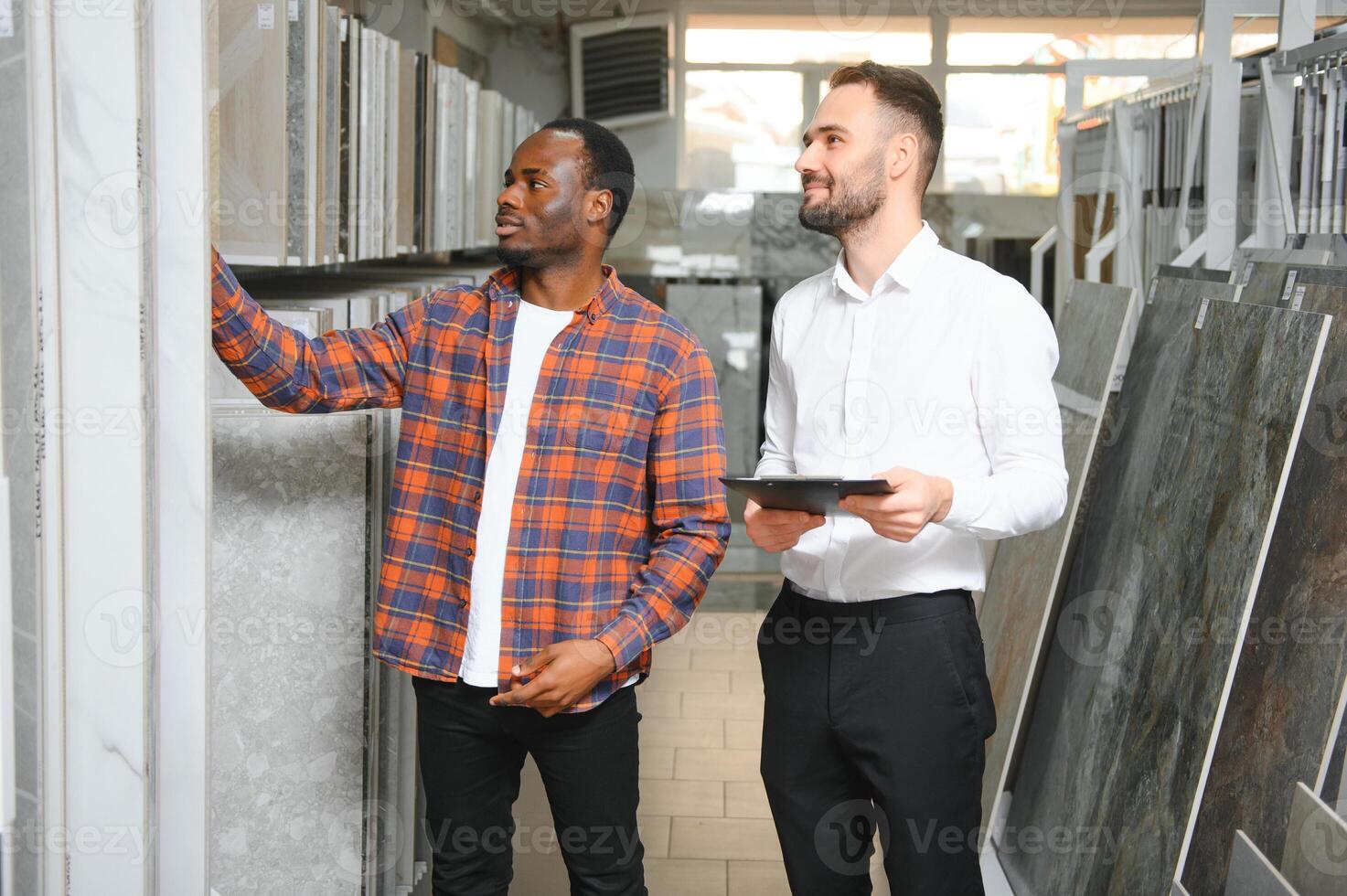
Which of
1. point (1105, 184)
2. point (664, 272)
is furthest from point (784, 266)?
point (1105, 184)

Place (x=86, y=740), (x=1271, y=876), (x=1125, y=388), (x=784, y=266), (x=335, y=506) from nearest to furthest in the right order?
(x=86, y=740) < (x=1271, y=876) < (x=335, y=506) < (x=1125, y=388) < (x=784, y=266)

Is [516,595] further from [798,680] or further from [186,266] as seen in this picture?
[186,266]

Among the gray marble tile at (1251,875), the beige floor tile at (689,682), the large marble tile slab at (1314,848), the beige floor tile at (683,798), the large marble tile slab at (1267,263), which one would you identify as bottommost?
the beige floor tile at (683,798)

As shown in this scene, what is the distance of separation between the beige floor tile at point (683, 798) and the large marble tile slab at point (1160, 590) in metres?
0.76

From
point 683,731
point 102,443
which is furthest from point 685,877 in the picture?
point 102,443

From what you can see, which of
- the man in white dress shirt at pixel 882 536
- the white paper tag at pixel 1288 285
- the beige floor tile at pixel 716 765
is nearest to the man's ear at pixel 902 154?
the man in white dress shirt at pixel 882 536

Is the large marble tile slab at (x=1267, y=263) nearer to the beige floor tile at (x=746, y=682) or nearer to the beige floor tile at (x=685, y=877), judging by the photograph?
the beige floor tile at (x=685, y=877)

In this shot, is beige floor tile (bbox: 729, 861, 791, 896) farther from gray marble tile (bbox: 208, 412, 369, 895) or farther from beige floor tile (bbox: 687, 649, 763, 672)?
beige floor tile (bbox: 687, 649, 763, 672)

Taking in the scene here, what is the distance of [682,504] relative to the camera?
1.72 m

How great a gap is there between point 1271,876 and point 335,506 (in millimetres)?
1364

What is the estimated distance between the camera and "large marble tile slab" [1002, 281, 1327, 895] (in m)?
1.92

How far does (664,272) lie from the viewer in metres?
6.62

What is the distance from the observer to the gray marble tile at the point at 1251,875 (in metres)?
1.56

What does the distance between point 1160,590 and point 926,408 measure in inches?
32.1
